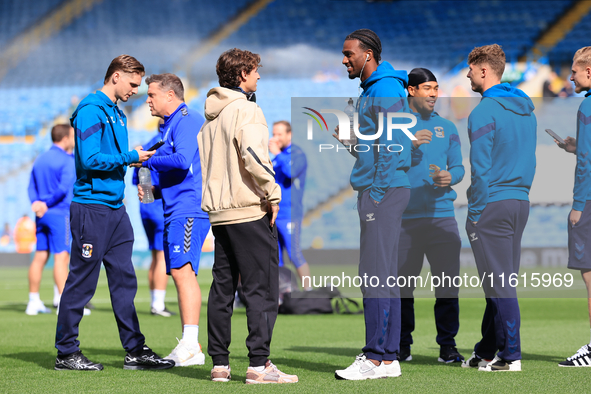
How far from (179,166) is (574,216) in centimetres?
238

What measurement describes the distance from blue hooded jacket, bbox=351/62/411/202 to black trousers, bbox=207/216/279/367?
580 mm

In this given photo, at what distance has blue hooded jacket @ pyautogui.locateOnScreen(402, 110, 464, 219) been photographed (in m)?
4.12

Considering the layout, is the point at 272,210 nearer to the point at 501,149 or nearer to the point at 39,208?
the point at 501,149

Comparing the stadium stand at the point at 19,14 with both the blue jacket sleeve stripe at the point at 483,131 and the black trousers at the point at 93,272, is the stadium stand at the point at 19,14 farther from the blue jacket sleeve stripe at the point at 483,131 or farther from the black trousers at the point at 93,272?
the blue jacket sleeve stripe at the point at 483,131

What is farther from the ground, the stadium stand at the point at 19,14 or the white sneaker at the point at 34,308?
the stadium stand at the point at 19,14

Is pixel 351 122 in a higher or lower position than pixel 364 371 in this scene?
higher

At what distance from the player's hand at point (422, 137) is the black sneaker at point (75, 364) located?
228cm

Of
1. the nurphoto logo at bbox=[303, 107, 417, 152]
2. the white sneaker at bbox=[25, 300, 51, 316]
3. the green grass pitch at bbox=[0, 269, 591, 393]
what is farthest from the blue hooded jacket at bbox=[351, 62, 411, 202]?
the white sneaker at bbox=[25, 300, 51, 316]

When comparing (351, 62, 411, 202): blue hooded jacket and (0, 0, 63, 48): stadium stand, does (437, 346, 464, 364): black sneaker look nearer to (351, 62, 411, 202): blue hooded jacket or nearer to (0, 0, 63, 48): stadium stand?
(351, 62, 411, 202): blue hooded jacket

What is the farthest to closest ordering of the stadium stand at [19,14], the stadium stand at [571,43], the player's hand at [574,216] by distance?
1. the stadium stand at [19,14]
2. the stadium stand at [571,43]
3. the player's hand at [574,216]

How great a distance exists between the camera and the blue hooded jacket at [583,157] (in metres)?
3.85

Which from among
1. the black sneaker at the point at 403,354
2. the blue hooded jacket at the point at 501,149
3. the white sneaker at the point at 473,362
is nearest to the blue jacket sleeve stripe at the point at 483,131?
the blue hooded jacket at the point at 501,149

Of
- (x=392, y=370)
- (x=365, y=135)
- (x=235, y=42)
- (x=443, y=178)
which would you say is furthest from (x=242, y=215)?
(x=235, y=42)

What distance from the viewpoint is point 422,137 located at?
3967mm
